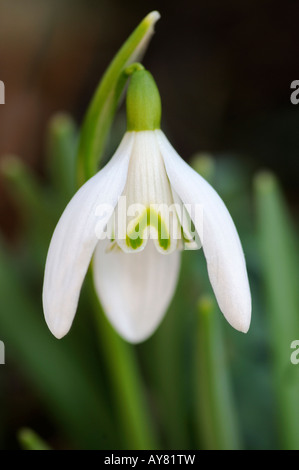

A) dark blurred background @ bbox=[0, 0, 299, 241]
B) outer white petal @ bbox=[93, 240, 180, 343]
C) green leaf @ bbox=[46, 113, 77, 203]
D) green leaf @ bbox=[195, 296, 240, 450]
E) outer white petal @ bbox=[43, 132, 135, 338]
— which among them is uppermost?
dark blurred background @ bbox=[0, 0, 299, 241]

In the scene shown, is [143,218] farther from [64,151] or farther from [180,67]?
[180,67]

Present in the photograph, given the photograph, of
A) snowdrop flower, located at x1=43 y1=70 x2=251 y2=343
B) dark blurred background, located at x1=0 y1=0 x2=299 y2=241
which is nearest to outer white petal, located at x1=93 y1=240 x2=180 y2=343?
snowdrop flower, located at x1=43 y1=70 x2=251 y2=343

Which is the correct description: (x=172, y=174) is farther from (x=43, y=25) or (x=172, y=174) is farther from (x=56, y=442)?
(x=43, y=25)

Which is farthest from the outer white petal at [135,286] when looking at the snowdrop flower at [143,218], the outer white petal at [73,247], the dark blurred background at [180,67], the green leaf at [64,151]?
the dark blurred background at [180,67]

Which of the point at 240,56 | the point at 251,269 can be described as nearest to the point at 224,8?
the point at 240,56

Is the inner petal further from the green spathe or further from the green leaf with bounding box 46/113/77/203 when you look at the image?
the green leaf with bounding box 46/113/77/203

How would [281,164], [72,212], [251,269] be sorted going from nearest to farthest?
[72,212]
[251,269]
[281,164]
